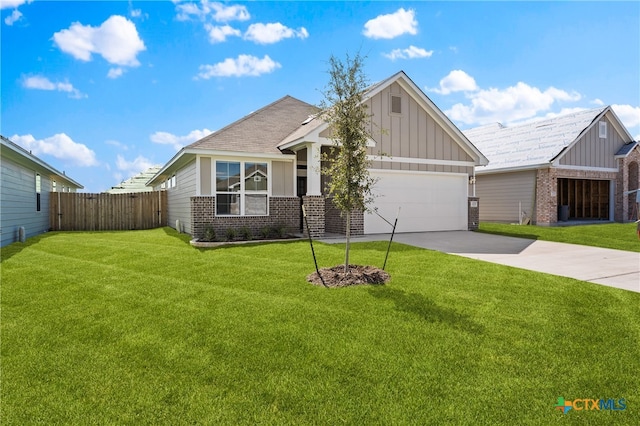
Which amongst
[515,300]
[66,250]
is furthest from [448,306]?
[66,250]

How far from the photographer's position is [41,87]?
1229 cm

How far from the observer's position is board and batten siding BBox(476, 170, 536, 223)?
19.1 m

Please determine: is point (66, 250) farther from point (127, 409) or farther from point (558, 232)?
Result: point (558, 232)

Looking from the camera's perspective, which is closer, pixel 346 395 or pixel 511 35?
pixel 346 395

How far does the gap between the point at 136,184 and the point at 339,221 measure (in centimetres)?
2722

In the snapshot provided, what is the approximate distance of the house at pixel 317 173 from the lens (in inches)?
492

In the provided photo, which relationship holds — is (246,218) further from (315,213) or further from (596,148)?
(596,148)

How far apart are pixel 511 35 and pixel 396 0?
4.07 metres

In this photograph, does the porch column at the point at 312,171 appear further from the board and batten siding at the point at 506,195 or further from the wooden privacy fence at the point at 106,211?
the board and batten siding at the point at 506,195

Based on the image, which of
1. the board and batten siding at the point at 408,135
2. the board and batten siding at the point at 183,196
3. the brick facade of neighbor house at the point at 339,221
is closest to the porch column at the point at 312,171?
the brick facade of neighbor house at the point at 339,221

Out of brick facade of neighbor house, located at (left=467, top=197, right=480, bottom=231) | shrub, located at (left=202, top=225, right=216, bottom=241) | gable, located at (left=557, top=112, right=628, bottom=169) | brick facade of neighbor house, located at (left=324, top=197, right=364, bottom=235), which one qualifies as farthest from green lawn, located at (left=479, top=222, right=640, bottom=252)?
shrub, located at (left=202, top=225, right=216, bottom=241)

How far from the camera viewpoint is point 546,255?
952cm

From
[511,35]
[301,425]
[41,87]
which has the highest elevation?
[511,35]
